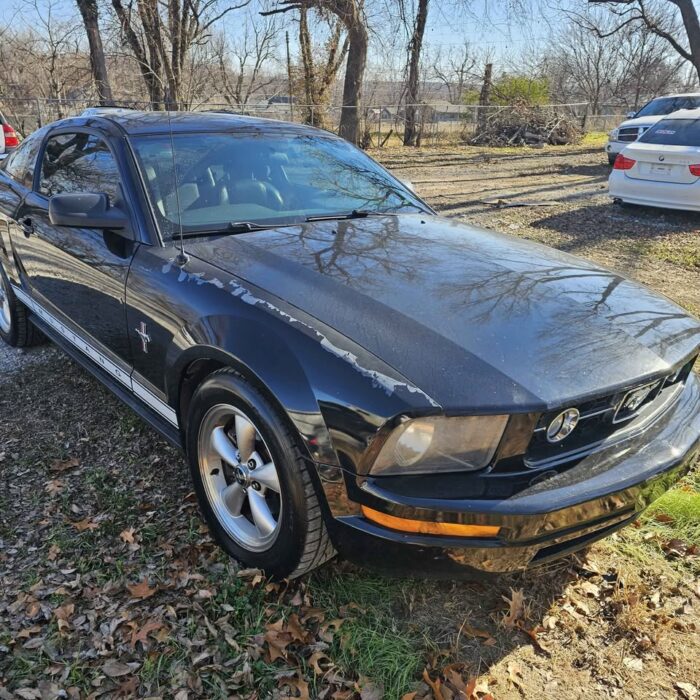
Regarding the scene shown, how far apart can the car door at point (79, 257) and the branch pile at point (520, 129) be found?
2024cm

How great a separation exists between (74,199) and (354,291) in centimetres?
140

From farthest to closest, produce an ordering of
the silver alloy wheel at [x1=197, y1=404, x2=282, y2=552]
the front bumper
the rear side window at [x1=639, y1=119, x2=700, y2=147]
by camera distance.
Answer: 1. the rear side window at [x1=639, y1=119, x2=700, y2=147]
2. the silver alloy wheel at [x1=197, y1=404, x2=282, y2=552]
3. the front bumper

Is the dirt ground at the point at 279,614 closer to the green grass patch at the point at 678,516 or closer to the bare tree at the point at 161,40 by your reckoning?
the green grass patch at the point at 678,516

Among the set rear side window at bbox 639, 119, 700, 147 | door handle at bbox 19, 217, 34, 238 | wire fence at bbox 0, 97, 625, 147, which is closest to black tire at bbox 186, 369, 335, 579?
door handle at bbox 19, 217, 34, 238

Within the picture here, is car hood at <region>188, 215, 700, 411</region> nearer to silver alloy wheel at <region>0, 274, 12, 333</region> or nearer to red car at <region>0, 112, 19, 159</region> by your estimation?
silver alloy wheel at <region>0, 274, 12, 333</region>

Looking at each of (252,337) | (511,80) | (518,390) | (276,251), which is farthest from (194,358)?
(511,80)

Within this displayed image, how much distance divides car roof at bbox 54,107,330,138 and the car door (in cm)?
13

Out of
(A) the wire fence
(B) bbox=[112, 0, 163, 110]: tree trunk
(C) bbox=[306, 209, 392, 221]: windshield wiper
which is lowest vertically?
(C) bbox=[306, 209, 392, 221]: windshield wiper

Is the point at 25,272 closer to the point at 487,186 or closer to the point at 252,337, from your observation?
the point at 252,337

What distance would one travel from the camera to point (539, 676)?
1982mm

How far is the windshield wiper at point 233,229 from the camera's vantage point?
8.90ft

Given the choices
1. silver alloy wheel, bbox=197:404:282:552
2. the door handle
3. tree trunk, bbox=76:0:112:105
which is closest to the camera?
silver alloy wheel, bbox=197:404:282:552

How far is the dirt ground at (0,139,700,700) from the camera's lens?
6.41ft

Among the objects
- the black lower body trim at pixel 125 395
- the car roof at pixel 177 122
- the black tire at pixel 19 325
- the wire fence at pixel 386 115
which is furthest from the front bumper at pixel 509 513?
the wire fence at pixel 386 115
